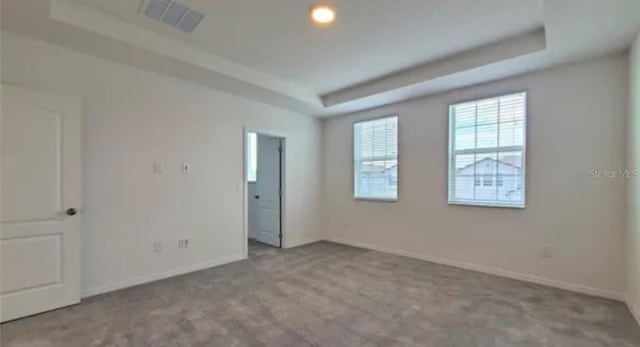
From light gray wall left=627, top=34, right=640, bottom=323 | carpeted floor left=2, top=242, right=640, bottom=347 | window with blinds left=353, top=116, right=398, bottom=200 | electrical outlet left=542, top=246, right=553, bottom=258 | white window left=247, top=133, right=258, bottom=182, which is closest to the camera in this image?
carpeted floor left=2, top=242, right=640, bottom=347

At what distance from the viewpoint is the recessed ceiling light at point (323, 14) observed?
2672mm

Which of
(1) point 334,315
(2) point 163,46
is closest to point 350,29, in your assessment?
(2) point 163,46

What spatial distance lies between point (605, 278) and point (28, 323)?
5457mm

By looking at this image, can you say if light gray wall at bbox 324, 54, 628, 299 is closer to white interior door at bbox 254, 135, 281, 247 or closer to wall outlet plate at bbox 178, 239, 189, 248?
white interior door at bbox 254, 135, 281, 247

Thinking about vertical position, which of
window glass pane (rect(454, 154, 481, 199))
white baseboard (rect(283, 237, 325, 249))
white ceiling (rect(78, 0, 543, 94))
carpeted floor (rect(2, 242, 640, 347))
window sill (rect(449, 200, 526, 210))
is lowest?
white baseboard (rect(283, 237, 325, 249))

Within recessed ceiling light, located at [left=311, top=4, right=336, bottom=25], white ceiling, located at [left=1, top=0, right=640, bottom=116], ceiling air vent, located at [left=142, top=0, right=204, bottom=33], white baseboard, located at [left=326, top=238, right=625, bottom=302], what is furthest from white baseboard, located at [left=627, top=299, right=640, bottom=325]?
ceiling air vent, located at [left=142, top=0, right=204, bottom=33]

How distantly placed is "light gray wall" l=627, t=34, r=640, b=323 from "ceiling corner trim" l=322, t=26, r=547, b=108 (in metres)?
0.79

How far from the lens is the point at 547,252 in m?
3.60

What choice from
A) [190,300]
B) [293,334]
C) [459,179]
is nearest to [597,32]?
[459,179]

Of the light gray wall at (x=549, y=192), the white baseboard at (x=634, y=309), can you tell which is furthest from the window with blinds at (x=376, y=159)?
the white baseboard at (x=634, y=309)

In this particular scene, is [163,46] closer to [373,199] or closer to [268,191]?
[268,191]

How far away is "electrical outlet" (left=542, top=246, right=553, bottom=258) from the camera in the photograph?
3576 mm

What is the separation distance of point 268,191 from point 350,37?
11.0ft

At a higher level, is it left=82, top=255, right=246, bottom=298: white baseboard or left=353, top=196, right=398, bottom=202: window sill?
left=353, top=196, right=398, bottom=202: window sill
